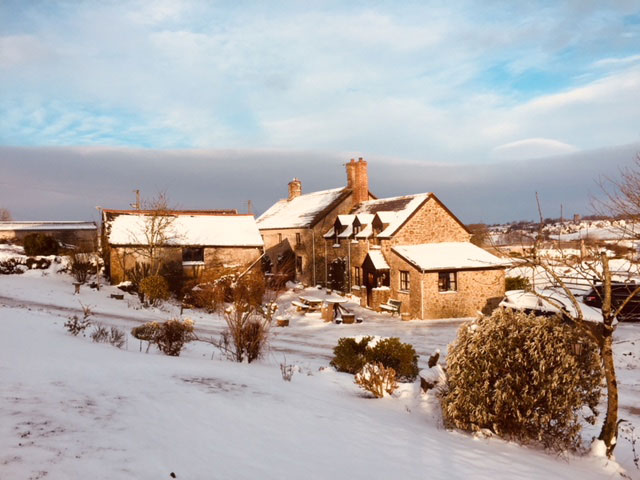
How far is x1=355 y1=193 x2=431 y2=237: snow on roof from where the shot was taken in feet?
101

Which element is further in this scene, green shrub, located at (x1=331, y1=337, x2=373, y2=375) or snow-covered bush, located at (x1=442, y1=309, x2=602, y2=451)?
green shrub, located at (x1=331, y1=337, x2=373, y2=375)

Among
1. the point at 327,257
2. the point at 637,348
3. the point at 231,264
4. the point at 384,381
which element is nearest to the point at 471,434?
the point at 384,381

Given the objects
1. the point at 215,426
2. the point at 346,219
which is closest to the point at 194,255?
the point at 346,219

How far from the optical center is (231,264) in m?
34.3

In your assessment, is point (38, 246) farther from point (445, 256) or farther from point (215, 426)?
point (215, 426)

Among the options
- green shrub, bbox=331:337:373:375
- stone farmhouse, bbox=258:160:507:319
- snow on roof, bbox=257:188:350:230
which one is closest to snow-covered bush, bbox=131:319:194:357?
green shrub, bbox=331:337:373:375

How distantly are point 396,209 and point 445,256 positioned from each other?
6.09 m

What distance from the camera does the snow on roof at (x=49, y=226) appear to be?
53912mm

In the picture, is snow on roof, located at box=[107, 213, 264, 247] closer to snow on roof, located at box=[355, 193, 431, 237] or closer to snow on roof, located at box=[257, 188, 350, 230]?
snow on roof, located at box=[257, 188, 350, 230]

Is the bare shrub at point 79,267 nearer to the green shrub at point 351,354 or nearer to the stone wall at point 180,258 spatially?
the stone wall at point 180,258

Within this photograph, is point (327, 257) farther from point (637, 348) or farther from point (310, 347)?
point (637, 348)

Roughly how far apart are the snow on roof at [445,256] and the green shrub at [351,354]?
1407 centimetres

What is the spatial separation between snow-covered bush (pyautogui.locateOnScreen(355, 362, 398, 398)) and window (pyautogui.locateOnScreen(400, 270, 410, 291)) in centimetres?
1837

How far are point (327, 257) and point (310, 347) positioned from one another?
19.8 meters
